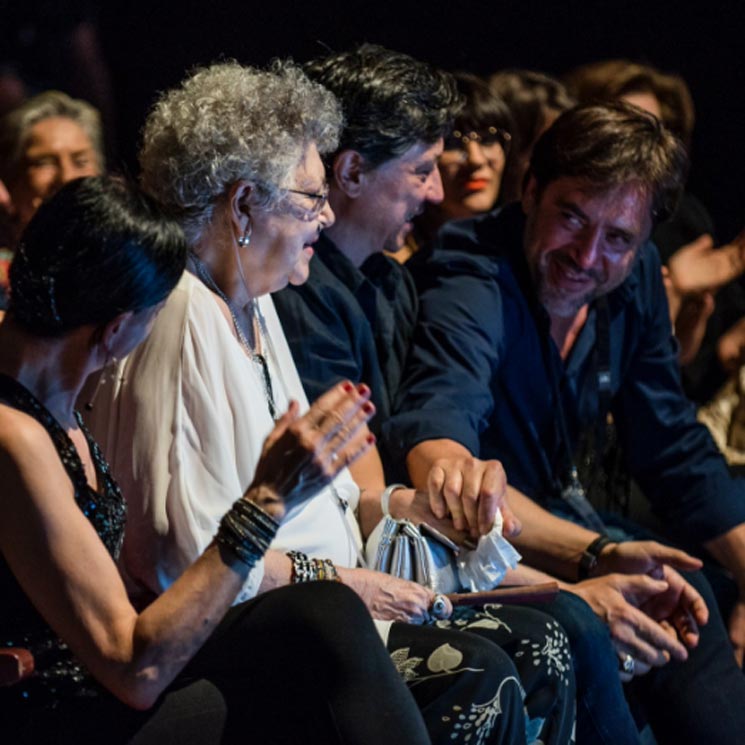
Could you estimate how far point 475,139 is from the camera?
3.47 m

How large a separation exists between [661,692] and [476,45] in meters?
2.21

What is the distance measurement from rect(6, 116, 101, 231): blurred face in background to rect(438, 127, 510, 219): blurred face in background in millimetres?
839

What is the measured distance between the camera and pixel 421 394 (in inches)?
109

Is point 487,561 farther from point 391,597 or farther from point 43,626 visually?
point 43,626

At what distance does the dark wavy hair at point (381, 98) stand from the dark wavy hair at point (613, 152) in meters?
0.32

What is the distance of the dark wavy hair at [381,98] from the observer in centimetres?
269

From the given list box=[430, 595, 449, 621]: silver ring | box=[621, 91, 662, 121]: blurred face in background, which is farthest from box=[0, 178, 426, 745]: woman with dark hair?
box=[621, 91, 662, 121]: blurred face in background

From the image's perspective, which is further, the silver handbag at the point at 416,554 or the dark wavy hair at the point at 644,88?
the dark wavy hair at the point at 644,88

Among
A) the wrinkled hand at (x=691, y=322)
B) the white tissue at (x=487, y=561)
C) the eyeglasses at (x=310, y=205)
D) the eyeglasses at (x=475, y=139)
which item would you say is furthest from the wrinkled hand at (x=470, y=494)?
the wrinkled hand at (x=691, y=322)

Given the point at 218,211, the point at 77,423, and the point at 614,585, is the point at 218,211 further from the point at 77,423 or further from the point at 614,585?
the point at 614,585

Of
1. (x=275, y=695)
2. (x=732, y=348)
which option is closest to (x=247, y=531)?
(x=275, y=695)

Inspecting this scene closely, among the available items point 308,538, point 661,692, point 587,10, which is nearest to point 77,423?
point 308,538

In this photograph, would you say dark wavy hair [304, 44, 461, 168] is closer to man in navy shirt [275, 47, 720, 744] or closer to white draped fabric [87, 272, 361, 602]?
man in navy shirt [275, 47, 720, 744]

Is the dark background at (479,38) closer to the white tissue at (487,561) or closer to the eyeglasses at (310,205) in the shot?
the eyeglasses at (310,205)
